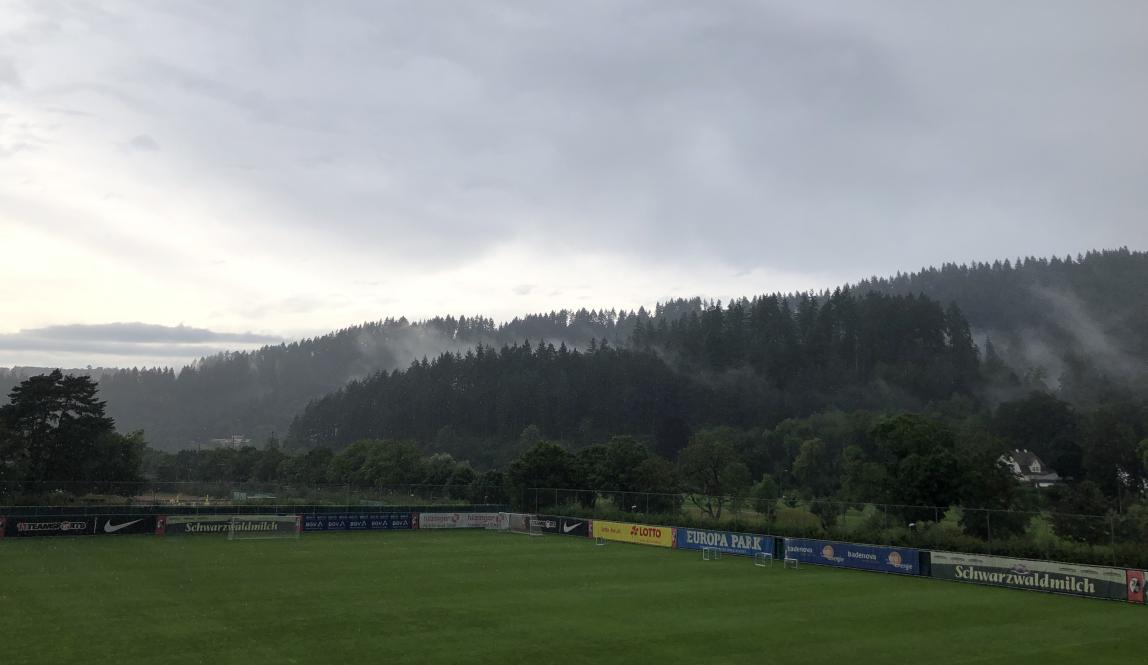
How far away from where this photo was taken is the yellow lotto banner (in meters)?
52.3

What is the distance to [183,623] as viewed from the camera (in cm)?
2341

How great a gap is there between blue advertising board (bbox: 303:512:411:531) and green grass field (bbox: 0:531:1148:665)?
18.3m

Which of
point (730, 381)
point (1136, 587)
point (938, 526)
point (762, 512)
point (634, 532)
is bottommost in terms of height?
point (634, 532)

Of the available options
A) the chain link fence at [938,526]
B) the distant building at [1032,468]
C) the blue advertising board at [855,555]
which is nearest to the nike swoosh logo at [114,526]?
the chain link fence at [938,526]

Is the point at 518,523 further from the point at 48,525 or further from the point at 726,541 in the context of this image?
the point at 48,525

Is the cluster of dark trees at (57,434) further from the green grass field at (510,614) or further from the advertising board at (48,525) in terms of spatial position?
the green grass field at (510,614)

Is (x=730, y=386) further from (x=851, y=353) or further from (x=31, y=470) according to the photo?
(x=31, y=470)

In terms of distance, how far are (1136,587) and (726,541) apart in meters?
21.0

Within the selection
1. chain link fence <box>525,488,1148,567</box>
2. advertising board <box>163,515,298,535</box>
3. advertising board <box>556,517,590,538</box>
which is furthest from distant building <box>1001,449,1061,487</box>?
advertising board <box>163,515,298,535</box>

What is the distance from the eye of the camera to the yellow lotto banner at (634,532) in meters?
52.3

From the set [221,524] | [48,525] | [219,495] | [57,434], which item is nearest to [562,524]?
[221,524]

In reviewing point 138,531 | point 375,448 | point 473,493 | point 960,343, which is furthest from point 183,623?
point 960,343

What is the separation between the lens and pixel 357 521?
6250 centimetres

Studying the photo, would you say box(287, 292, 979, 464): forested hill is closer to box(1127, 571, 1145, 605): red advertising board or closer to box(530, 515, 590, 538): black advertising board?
box(530, 515, 590, 538): black advertising board
